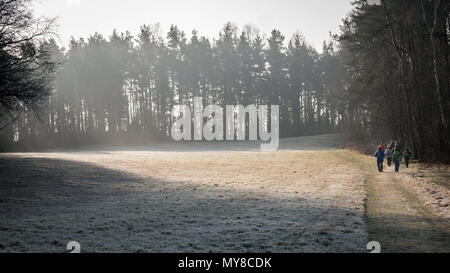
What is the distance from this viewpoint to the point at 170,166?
25828 millimetres

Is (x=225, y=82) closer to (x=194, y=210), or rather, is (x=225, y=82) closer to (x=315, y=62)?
(x=315, y=62)

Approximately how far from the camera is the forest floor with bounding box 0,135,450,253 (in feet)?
24.9

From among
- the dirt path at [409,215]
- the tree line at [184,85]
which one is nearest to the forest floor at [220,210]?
the dirt path at [409,215]

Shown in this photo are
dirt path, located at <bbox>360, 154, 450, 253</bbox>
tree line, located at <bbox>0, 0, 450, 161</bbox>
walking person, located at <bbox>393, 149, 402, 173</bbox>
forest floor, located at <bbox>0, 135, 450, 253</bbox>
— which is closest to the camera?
dirt path, located at <bbox>360, 154, 450, 253</bbox>

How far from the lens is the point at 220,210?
11.5 meters

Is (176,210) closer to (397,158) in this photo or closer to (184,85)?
(397,158)

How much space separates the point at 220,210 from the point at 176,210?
1746mm

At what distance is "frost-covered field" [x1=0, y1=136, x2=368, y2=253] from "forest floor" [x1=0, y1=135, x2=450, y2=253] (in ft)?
0.12

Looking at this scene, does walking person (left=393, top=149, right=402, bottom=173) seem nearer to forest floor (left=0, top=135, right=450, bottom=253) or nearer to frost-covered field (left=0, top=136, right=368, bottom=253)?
forest floor (left=0, top=135, right=450, bottom=253)

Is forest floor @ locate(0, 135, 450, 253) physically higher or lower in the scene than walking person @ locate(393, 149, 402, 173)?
lower

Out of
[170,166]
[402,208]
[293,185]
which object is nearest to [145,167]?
[170,166]

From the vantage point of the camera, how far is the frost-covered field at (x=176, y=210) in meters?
7.66

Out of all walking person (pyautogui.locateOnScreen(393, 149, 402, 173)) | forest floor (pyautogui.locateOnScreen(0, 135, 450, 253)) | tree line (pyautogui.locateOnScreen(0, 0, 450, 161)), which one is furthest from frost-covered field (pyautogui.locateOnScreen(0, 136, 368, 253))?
tree line (pyautogui.locateOnScreen(0, 0, 450, 161))

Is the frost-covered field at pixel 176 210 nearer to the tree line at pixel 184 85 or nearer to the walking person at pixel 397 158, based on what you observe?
the walking person at pixel 397 158
